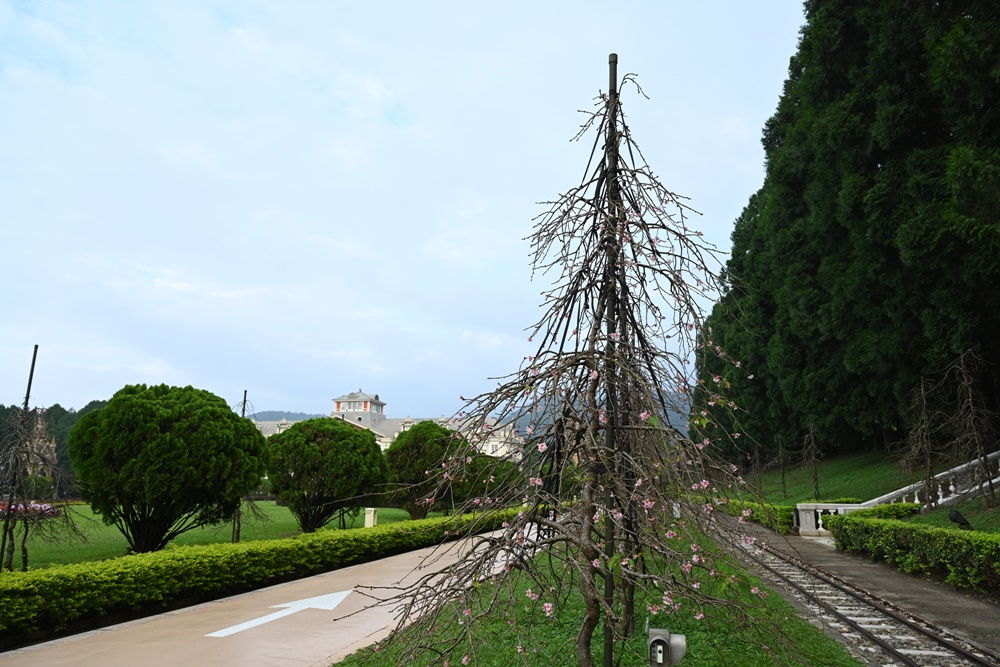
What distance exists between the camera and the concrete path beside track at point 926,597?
883 centimetres

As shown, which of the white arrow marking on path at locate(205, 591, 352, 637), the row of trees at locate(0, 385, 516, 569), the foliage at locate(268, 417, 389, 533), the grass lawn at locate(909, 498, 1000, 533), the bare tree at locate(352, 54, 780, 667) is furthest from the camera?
the foliage at locate(268, 417, 389, 533)

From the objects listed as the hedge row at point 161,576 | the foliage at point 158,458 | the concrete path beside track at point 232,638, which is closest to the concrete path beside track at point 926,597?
the concrete path beside track at point 232,638

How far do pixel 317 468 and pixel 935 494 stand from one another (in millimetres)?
16749

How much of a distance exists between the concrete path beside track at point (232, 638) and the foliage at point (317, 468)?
735cm

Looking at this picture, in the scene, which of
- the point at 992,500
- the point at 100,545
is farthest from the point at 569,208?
the point at 100,545

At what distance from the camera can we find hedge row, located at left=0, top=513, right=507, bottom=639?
8.21 meters

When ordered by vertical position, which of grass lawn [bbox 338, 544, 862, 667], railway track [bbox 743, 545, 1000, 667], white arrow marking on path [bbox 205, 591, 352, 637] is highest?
grass lawn [bbox 338, 544, 862, 667]

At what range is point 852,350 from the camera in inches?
910

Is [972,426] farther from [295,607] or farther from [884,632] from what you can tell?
[295,607]

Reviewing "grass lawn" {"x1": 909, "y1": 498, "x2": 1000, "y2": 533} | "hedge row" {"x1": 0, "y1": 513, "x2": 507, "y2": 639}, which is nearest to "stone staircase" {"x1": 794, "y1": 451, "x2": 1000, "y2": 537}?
"grass lawn" {"x1": 909, "y1": 498, "x2": 1000, "y2": 533}

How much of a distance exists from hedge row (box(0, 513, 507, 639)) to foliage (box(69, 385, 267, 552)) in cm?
160

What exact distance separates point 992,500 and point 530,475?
16313 mm

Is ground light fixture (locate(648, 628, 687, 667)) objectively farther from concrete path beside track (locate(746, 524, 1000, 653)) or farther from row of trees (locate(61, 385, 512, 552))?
row of trees (locate(61, 385, 512, 552))

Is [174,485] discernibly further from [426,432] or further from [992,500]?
[992,500]
